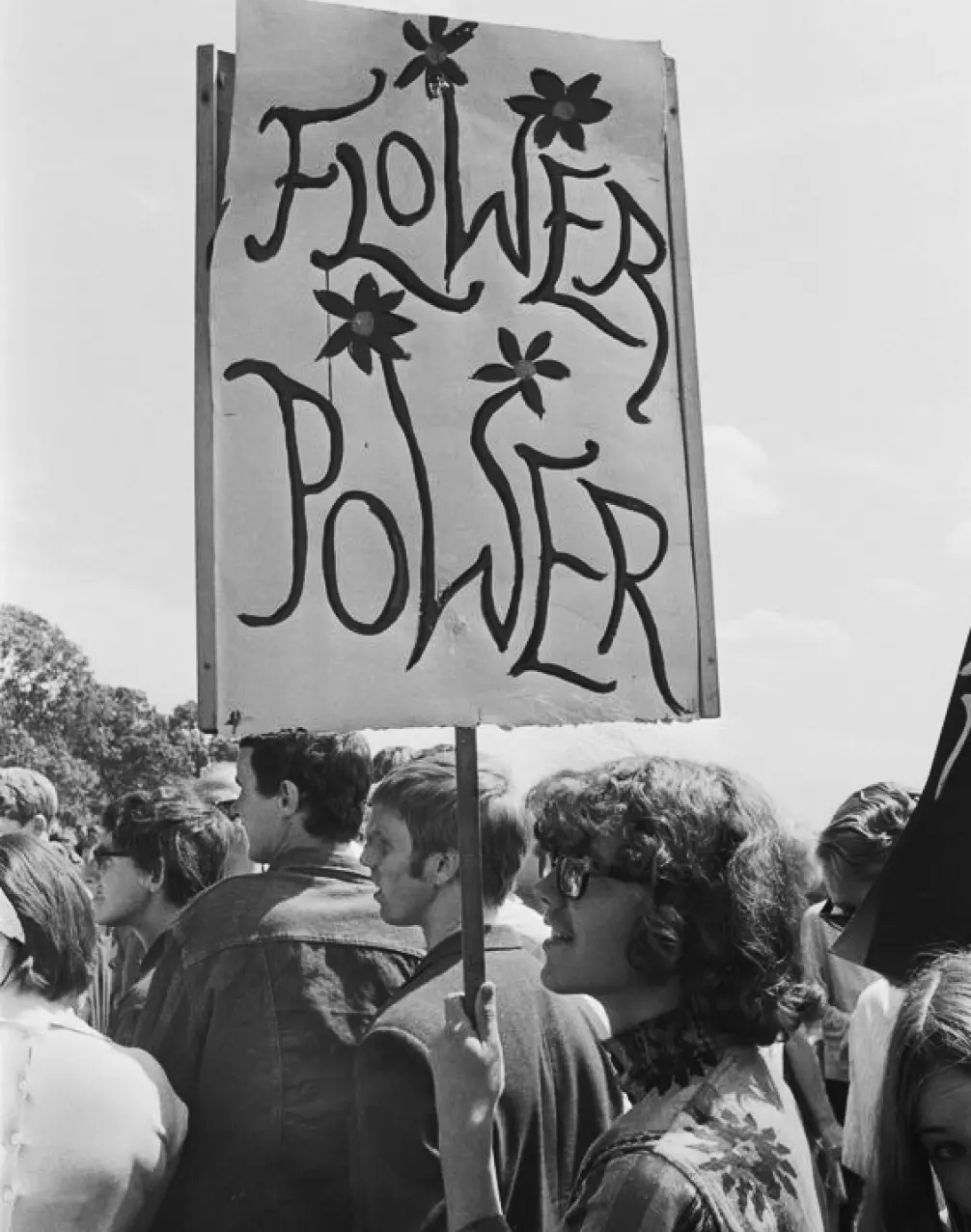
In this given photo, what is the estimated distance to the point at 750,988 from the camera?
197cm

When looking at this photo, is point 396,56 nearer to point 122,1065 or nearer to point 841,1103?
point 122,1065

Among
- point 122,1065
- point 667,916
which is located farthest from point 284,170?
point 122,1065

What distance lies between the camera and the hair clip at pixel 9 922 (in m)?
2.70

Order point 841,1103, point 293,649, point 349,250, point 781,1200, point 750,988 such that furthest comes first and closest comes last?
point 841,1103 < point 349,250 < point 293,649 < point 750,988 < point 781,1200

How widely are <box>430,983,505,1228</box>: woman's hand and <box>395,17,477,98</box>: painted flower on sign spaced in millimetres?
1408

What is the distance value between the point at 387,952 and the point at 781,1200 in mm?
1561

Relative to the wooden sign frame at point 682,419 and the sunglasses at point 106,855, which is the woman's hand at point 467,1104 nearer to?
the wooden sign frame at point 682,419

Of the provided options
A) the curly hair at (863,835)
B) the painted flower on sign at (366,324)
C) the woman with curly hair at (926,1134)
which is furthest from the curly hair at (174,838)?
the woman with curly hair at (926,1134)

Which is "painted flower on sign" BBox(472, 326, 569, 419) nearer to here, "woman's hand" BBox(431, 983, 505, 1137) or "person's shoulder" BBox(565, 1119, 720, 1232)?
"woman's hand" BBox(431, 983, 505, 1137)

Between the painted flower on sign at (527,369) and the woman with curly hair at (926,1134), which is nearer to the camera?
the woman with curly hair at (926,1134)

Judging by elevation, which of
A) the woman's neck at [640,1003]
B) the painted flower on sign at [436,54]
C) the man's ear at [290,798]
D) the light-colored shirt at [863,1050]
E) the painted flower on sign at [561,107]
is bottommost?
the light-colored shirt at [863,1050]

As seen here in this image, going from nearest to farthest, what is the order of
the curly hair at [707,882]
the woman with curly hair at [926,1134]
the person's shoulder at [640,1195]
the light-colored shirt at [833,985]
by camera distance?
the woman with curly hair at [926,1134] → the person's shoulder at [640,1195] → the curly hair at [707,882] → the light-colored shirt at [833,985]

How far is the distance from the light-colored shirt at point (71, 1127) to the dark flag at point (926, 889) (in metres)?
1.25

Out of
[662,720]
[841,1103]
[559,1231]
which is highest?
[662,720]
